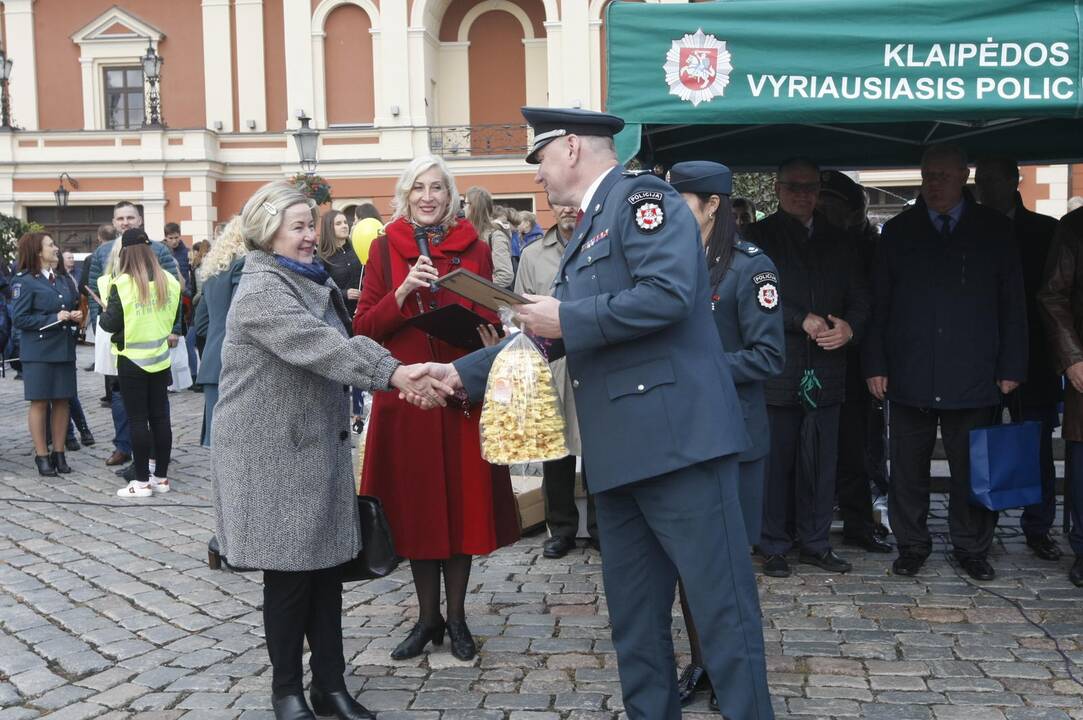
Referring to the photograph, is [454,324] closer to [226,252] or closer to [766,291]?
[766,291]

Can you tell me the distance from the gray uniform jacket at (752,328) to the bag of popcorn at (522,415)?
1.37 m

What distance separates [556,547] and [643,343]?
3384 mm

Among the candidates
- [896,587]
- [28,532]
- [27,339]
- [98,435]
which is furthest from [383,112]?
[896,587]

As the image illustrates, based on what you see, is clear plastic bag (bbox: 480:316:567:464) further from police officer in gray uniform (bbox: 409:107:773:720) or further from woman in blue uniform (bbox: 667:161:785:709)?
woman in blue uniform (bbox: 667:161:785:709)

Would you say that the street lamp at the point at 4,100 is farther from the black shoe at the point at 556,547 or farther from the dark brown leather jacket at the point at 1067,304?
the dark brown leather jacket at the point at 1067,304

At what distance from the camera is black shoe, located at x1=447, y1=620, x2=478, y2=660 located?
491 centimetres

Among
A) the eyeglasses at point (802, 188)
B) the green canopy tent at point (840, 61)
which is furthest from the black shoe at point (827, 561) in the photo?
the green canopy tent at point (840, 61)

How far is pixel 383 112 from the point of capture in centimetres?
3266

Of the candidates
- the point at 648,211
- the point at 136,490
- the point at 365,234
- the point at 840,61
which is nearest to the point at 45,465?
the point at 136,490

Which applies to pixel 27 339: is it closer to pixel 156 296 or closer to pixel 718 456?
pixel 156 296

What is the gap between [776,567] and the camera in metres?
6.16

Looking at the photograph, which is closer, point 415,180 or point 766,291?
point 415,180

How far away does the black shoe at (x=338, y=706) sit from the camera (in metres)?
4.23

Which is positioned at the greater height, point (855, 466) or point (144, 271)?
point (144, 271)
